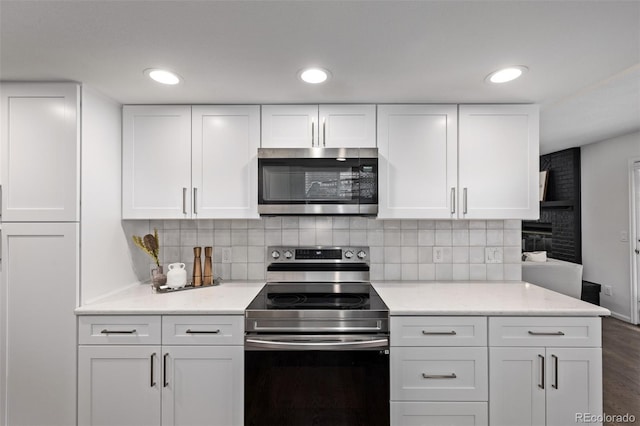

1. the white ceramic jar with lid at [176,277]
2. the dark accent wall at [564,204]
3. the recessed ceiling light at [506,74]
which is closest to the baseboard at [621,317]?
the dark accent wall at [564,204]

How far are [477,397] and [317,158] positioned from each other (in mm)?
1590

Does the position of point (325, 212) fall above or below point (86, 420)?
above

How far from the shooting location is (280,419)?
1653 millimetres

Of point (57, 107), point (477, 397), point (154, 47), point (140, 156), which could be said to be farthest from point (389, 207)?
point (57, 107)

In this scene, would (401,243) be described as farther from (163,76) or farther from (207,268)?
(163,76)

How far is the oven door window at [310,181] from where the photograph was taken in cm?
200

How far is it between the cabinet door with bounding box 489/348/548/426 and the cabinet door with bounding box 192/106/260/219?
164cm

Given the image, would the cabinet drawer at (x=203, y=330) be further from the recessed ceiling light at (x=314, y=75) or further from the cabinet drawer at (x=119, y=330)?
the recessed ceiling light at (x=314, y=75)

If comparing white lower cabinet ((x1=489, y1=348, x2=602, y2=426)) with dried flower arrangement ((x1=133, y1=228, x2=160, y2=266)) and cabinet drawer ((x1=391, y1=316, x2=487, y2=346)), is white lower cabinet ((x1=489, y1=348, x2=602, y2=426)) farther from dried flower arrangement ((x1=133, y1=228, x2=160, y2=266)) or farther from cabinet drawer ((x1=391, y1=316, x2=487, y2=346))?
dried flower arrangement ((x1=133, y1=228, x2=160, y2=266))

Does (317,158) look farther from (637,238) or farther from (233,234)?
(637,238)

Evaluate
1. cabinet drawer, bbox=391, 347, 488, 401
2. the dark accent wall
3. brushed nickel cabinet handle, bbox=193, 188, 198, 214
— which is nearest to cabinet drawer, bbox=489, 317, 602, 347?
cabinet drawer, bbox=391, 347, 488, 401

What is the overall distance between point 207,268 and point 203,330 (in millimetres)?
602

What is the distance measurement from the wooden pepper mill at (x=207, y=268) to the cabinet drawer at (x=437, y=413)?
139 centimetres

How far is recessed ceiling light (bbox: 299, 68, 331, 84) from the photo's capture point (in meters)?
Result: 1.65
